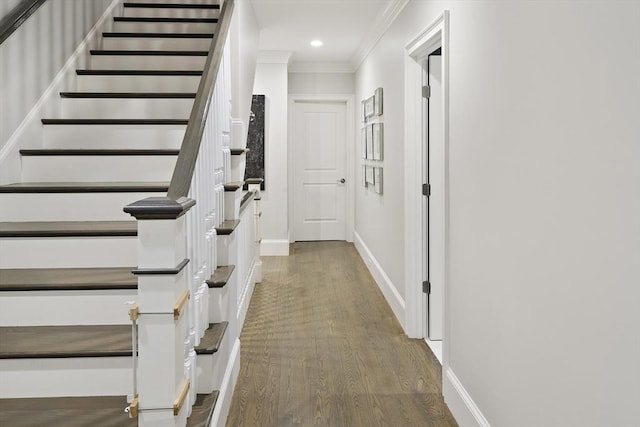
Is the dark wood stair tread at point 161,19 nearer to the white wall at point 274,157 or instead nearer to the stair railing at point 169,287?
the white wall at point 274,157

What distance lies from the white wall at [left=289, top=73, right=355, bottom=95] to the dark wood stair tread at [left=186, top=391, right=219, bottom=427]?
5841 mm

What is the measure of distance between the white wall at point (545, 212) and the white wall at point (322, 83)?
16.0ft

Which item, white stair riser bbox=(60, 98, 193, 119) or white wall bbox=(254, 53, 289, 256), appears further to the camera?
white wall bbox=(254, 53, 289, 256)

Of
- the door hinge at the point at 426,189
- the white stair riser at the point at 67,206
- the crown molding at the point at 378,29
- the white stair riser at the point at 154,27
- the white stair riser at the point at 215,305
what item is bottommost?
the white stair riser at the point at 215,305

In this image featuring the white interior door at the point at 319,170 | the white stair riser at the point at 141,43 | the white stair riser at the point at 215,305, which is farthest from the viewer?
the white interior door at the point at 319,170

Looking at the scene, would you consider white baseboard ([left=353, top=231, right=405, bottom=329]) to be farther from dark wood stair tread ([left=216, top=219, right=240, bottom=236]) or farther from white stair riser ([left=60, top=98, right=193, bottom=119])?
white stair riser ([left=60, top=98, right=193, bottom=119])

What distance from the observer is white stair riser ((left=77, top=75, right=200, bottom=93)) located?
3441 millimetres

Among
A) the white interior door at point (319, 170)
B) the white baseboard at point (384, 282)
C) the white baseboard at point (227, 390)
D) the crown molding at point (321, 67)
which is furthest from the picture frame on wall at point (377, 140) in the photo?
the white baseboard at point (227, 390)

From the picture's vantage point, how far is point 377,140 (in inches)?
199

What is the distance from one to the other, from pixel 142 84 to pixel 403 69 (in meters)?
1.86

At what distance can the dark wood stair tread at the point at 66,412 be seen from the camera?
1729 mm

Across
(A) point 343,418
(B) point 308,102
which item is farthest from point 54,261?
(B) point 308,102

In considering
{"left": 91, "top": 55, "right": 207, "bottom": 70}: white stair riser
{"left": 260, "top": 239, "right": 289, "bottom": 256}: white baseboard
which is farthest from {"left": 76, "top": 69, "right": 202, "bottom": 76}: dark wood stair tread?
{"left": 260, "top": 239, "right": 289, "bottom": 256}: white baseboard

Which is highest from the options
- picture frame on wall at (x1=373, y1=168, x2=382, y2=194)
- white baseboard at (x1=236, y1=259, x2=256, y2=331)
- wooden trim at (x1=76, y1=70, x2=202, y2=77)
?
wooden trim at (x1=76, y1=70, x2=202, y2=77)
